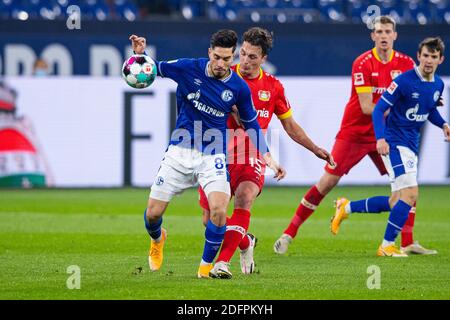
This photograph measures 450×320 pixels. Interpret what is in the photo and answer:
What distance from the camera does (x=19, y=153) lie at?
17703 mm

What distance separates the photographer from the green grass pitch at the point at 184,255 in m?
7.27

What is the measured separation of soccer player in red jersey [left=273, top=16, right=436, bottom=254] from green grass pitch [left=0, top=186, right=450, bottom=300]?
415 millimetres

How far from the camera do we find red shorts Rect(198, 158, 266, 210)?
8.65 metres

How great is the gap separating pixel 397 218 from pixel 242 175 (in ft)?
6.17

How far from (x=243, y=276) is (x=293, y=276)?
0.41 m

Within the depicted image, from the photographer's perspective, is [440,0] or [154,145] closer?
[154,145]

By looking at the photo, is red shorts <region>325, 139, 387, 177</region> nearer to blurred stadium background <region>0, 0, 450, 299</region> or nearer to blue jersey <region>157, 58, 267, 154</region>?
blue jersey <region>157, 58, 267, 154</region>

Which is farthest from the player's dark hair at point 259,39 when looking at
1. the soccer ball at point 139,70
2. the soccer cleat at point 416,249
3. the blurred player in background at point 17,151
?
the blurred player in background at point 17,151

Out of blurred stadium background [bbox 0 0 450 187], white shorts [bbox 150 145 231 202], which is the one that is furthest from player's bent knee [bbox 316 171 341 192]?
blurred stadium background [bbox 0 0 450 187]

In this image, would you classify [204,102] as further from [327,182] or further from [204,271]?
[327,182]

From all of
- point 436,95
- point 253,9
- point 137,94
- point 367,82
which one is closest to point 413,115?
point 436,95

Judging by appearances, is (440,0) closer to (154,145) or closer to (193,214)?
(154,145)
